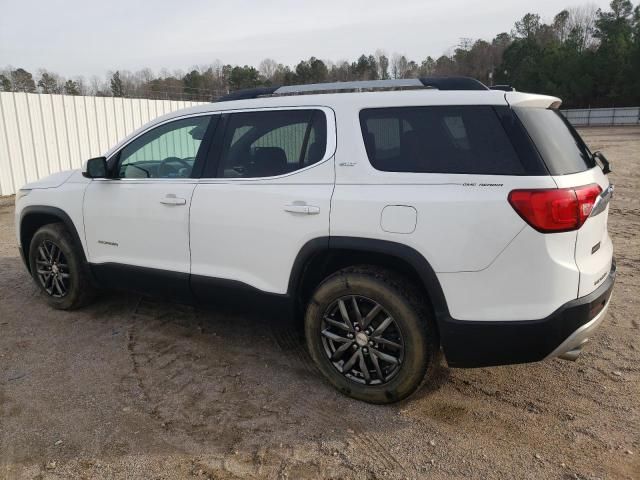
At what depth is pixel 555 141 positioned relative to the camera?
9.08 feet

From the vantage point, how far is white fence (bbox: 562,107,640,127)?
4778 centimetres

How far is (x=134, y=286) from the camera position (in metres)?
4.14

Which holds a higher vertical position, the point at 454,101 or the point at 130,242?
the point at 454,101

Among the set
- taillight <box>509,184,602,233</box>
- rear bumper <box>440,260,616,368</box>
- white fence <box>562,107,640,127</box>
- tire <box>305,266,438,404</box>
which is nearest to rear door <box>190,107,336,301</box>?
tire <box>305,266,438,404</box>

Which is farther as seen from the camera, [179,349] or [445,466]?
[179,349]

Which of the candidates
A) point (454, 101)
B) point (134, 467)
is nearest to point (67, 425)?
point (134, 467)

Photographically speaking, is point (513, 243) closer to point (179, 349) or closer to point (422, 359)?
point (422, 359)

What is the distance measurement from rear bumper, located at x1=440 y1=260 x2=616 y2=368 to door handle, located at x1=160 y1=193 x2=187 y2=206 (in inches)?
79.5

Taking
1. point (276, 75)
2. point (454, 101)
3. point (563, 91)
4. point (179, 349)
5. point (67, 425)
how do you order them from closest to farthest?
point (454, 101), point (67, 425), point (179, 349), point (563, 91), point (276, 75)

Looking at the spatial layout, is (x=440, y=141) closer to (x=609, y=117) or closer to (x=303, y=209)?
(x=303, y=209)

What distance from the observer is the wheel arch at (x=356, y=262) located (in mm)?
2777

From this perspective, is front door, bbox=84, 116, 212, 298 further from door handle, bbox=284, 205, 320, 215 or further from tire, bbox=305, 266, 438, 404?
tire, bbox=305, 266, 438, 404

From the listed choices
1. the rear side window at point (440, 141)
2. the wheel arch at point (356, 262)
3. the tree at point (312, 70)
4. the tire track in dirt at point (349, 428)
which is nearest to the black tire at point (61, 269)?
the tire track in dirt at point (349, 428)

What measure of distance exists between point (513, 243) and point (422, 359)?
0.86 meters
